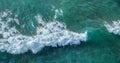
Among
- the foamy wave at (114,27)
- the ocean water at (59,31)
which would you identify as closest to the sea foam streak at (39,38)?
the ocean water at (59,31)

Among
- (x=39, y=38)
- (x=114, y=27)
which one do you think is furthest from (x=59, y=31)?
(x=114, y=27)

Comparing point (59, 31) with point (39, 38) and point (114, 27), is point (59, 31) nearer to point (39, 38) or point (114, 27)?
point (39, 38)

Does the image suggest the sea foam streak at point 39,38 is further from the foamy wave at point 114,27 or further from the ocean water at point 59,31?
the foamy wave at point 114,27

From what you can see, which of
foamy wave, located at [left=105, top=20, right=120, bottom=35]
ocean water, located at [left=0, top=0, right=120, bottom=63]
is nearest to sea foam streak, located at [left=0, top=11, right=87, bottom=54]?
ocean water, located at [left=0, top=0, right=120, bottom=63]

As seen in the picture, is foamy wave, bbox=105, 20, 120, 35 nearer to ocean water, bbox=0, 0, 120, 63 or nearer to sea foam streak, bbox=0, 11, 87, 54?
ocean water, bbox=0, 0, 120, 63

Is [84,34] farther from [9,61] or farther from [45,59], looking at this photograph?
[9,61]

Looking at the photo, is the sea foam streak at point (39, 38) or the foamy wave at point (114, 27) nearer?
the sea foam streak at point (39, 38)

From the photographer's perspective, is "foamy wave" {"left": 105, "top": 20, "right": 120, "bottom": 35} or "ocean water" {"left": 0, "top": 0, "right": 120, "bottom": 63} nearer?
"ocean water" {"left": 0, "top": 0, "right": 120, "bottom": 63}
